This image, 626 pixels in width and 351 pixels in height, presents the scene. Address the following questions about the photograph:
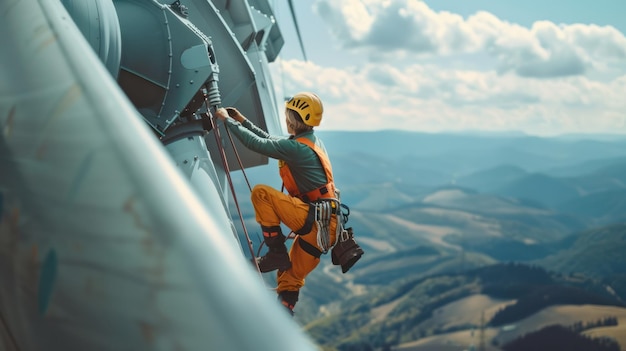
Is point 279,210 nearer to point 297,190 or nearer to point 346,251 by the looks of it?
point 297,190

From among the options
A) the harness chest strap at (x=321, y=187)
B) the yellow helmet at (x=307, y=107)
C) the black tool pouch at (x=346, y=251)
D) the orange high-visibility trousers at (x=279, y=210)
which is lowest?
the black tool pouch at (x=346, y=251)

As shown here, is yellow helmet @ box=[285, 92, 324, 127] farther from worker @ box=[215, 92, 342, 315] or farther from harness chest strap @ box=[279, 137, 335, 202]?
harness chest strap @ box=[279, 137, 335, 202]

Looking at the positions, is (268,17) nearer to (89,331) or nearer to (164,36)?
(164,36)

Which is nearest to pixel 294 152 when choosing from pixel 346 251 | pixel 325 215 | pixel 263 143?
pixel 263 143

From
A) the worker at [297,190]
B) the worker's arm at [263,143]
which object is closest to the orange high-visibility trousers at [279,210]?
the worker at [297,190]

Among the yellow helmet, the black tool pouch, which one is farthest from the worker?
the black tool pouch

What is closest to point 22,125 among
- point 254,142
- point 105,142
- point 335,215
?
point 105,142

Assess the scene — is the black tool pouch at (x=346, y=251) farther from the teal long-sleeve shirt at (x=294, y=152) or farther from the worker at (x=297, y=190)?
the teal long-sleeve shirt at (x=294, y=152)
